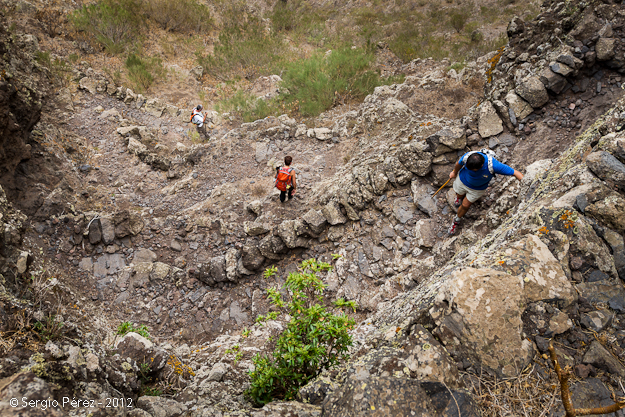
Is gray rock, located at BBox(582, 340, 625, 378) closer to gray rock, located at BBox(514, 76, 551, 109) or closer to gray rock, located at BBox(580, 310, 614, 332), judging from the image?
gray rock, located at BBox(580, 310, 614, 332)

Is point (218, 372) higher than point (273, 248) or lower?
higher

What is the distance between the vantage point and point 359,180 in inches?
234

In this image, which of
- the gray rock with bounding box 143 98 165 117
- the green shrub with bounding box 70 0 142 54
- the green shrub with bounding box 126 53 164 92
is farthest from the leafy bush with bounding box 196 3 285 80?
the gray rock with bounding box 143 98 165 117

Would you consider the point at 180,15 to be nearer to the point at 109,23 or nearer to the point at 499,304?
the point at 109,23

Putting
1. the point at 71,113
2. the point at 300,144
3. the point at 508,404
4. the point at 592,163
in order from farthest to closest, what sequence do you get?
the point at 71,113 < the point at 300,144 < the point at 592,163 < the point at 508,404

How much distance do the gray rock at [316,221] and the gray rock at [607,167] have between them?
3.95 m

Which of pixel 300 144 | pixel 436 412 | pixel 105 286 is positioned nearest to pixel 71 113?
pixel 105 286

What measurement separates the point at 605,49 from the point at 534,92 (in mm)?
1002

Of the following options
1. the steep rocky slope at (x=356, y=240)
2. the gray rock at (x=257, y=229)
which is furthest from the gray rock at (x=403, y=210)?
the gray rock at (x=257, y=229)

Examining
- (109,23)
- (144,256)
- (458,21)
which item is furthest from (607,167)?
(109,23)

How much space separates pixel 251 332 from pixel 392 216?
318 centimetres

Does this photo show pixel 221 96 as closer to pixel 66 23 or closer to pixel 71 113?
pixel 71 113

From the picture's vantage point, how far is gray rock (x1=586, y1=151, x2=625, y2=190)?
261 cm

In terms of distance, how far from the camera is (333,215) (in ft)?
19.0
